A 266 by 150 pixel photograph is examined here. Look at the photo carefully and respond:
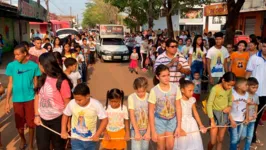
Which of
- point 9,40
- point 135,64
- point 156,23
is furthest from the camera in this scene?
point 156,23

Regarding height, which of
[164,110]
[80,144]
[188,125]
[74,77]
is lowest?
[80,144]

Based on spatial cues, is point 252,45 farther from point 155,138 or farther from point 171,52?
point 155,138

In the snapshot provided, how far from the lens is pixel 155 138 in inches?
143

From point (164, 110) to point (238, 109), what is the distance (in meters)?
1.31

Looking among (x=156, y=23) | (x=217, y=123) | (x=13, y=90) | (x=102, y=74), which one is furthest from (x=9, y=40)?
(x=156, y=23)

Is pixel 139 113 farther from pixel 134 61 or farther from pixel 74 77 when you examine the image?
pixel 134 61

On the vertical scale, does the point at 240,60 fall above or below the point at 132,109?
above

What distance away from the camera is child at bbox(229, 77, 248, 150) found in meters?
4.20

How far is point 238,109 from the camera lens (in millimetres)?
4246

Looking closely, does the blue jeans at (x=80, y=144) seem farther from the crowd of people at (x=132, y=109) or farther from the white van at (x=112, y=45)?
the white van at (x=112, y=45)

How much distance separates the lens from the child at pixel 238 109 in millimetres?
4195

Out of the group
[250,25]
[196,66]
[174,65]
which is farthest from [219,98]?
[250,25]

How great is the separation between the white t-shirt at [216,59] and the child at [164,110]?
2.78 m

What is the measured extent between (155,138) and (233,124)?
4.21ft
